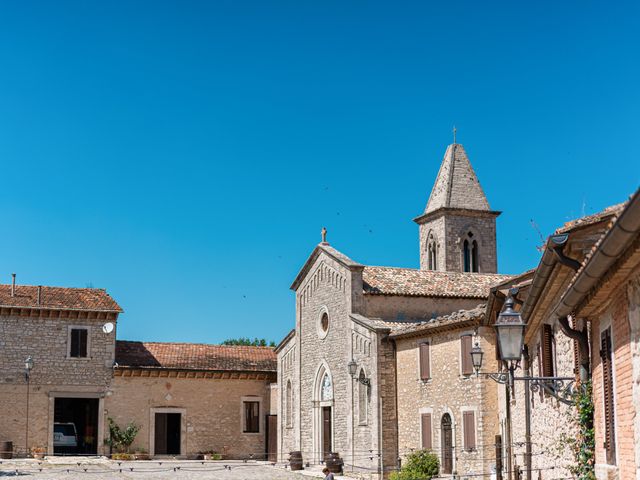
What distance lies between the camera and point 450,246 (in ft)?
174

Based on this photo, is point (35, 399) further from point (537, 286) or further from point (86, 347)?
point (537, 286)

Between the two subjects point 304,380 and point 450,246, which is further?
point 450,246

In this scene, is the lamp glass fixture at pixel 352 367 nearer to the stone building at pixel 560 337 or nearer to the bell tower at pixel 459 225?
the stone building at pixel 560 337

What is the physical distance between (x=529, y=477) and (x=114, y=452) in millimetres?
28963

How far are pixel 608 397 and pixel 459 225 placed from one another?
143 feet

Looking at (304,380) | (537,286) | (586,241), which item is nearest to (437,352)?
(304,380)

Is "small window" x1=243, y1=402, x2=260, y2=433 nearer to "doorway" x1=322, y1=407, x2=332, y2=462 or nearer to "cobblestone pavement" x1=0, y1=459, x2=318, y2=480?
"cobblestone pavement" x1=0, y1=459, x2=318, y2=480

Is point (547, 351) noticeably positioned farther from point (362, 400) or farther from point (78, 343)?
point (78, 343)

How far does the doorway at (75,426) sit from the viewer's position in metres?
42.8

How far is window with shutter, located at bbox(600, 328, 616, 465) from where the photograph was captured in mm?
10352

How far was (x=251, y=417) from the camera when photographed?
45375mm

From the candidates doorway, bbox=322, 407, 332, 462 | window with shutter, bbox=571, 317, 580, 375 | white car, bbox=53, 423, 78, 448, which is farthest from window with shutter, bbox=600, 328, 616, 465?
white car, bbox=53, 423, 78, 448

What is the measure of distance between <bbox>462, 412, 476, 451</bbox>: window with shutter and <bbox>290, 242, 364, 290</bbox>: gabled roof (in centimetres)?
911

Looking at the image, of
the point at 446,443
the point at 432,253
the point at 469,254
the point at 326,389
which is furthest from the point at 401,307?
the point at 432,253
